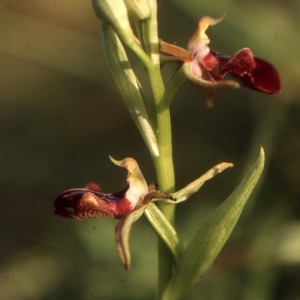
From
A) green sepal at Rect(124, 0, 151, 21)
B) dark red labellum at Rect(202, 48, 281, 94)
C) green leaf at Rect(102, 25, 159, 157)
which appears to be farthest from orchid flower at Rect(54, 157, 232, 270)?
green sepal at Rect(124, 0, 151, 21)

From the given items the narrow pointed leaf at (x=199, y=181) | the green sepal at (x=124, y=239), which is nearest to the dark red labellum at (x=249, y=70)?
the narrow pointed leaf at (x=199, y=181)

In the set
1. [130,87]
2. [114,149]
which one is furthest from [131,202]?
[114,149]

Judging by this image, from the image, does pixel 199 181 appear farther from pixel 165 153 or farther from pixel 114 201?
pixel 114 201

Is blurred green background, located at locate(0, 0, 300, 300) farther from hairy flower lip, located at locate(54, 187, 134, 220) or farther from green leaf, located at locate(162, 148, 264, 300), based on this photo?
hairy flower lip, located at locate(54, 187, 134, 220)

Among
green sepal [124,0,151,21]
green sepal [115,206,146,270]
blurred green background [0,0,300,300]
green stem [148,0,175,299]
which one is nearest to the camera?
green sepal [115,206,146,270]

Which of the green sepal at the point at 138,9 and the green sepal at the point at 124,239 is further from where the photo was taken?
the green sepal at the point at 138,9

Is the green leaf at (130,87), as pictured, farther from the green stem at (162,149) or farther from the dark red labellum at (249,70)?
the dark red labellum at (249,70)
